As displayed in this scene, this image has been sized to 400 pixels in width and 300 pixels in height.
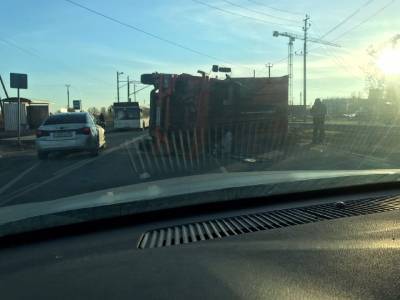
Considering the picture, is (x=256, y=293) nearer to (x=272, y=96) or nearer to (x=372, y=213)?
(x=372, y=213)

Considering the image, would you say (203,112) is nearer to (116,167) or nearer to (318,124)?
(116,167)

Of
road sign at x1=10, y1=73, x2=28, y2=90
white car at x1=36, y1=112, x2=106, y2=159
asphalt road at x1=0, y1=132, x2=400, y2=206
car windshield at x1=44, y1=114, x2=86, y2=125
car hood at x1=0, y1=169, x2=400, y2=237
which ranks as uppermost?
road sign at x1=10, y1=73, x2=28, y2=90

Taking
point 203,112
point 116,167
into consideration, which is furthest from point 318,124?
point 116,167

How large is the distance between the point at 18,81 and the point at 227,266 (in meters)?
24.9

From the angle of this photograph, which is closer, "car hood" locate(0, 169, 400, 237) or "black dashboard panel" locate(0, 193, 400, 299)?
"black dashboard panel" locate(0, 193, 400, 299)

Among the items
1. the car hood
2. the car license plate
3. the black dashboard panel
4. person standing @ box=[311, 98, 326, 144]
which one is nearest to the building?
person standing @ box=[311, 98, 326, 144]

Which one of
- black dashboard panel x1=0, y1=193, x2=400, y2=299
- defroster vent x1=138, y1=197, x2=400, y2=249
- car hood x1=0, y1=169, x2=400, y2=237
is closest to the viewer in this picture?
black dashboard panel x1=0, y1=193, x2=400, y2=299

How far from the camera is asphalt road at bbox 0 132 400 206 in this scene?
11127 mm

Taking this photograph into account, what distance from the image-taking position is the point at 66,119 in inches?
794

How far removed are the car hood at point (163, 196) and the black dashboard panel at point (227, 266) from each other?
0.20m

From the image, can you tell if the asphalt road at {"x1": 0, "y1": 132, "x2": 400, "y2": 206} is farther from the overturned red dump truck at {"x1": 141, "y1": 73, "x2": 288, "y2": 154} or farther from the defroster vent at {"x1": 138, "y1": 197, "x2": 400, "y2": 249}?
the defroster vent at {"x1": 138, "y1": 197, "x2": 400, "y2": 249}

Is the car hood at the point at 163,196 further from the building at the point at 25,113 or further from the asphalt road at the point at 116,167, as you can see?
the building at the point at 25,113

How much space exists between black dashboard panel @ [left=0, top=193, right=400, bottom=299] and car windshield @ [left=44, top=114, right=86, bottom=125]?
1675cm

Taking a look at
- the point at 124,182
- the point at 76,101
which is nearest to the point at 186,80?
the point at 124,182
